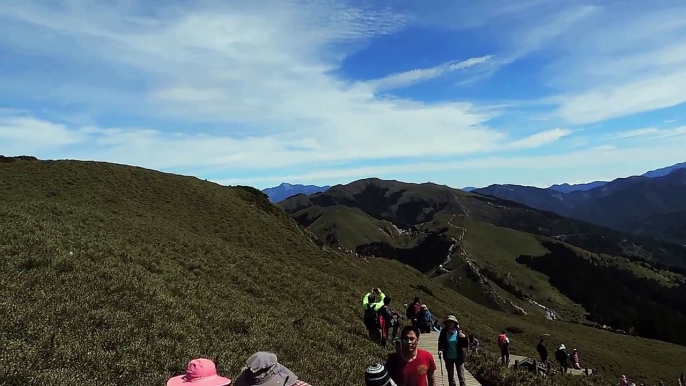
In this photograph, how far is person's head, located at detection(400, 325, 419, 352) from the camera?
6238 mm

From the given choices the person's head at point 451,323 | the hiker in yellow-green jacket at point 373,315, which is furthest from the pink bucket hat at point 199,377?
the hiker in yellow-green jacket at point 373,315

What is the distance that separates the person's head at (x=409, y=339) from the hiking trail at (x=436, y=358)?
6.64 meters

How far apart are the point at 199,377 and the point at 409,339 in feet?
9.45

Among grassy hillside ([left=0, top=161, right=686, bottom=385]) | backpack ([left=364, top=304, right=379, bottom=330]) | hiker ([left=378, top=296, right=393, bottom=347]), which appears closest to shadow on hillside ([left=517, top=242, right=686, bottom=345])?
grassy hillside ([left=0, top=161, right=686, bottom=385])

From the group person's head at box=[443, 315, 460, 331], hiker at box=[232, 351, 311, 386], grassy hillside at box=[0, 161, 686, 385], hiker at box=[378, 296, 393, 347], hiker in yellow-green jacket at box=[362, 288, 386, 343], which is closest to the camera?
hiker at box=[232, 351, 311, 386]

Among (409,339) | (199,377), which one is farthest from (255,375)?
(409,339)

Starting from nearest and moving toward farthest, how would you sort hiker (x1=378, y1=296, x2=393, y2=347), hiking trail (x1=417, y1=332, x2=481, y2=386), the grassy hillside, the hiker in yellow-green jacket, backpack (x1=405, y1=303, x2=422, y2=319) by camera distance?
the grassy hillside → hiking trail (x1=417, y1=332, x2=481, y2=386) → the hiker in yellow-green jacket → hiker (x1=378, y1=296, x2=393, y2=347) → backpack (x1=405, y1=303, x2=422, y2=319)

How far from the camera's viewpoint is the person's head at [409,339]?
246 inches

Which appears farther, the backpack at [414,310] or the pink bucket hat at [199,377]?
the backpack at [414,310]

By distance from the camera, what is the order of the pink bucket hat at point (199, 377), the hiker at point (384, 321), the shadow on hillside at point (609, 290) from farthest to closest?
1. the shadow on hillside at point (609, 290)
2. the hiker at point (384, 321)
3. the pink bucket hat at point (199, 377)

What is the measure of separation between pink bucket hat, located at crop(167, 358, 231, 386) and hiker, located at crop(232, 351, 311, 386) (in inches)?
13.4

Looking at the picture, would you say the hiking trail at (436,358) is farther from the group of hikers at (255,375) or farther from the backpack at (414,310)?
the group of hikers at (255,375)

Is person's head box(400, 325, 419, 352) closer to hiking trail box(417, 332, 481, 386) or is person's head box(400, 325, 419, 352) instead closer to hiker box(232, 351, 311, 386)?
hiker box(232, 351, 311, 386)

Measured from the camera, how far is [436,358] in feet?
55.9
